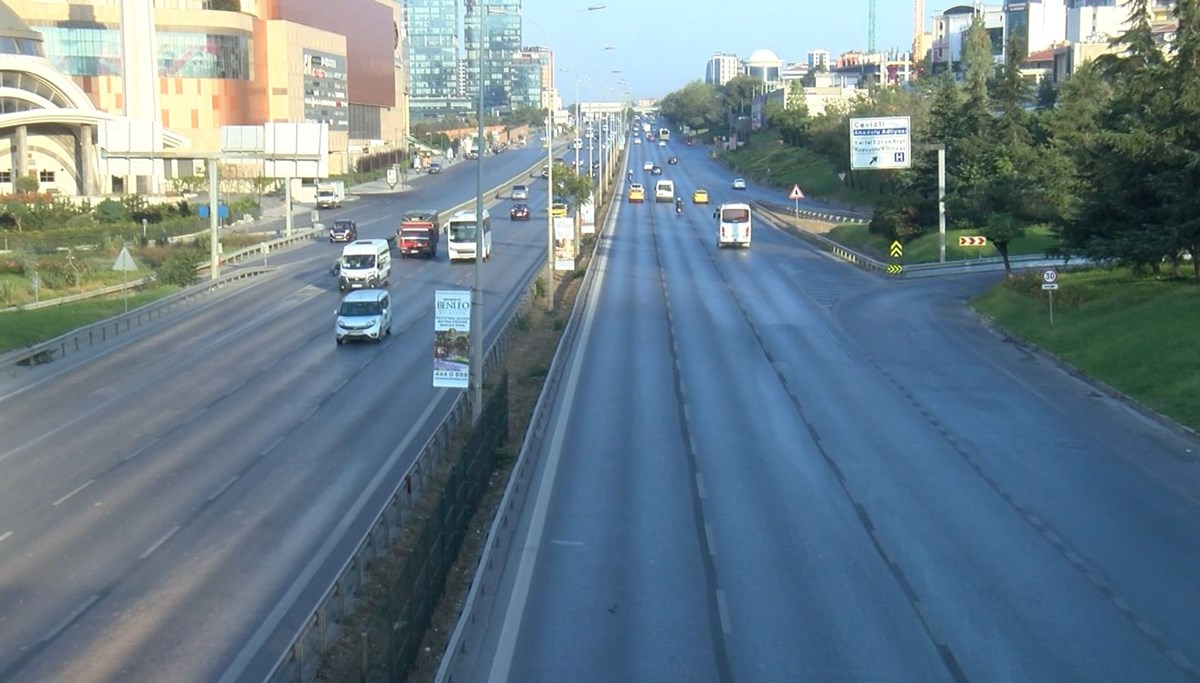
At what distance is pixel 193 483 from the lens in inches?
815

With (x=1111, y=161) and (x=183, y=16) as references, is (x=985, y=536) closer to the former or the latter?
(x=1111, y=161)

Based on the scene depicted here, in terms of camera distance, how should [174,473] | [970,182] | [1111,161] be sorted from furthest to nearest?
[970,182], [1111,161], [174,473]

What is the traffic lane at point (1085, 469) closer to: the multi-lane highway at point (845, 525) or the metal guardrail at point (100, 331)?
the multi-lane highway at point (845, 525)

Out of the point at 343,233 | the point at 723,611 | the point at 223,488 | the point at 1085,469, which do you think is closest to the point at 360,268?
the point at 343,233

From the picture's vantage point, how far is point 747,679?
495 inches

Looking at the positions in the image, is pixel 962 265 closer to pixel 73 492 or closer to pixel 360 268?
pixel 360 268

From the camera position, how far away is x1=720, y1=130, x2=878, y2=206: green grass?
318ft

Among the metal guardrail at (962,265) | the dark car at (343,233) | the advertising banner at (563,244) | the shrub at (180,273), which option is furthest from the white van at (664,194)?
the advertising banner at (563,244)

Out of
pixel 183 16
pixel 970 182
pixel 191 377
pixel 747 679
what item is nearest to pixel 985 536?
pixel 747 679

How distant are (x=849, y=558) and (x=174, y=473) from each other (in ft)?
35.9

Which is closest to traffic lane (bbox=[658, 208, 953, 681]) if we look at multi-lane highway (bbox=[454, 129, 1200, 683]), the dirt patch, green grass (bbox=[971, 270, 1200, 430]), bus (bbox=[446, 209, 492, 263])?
multi-lane highway (bbox=[454, 129, 1200, 683])

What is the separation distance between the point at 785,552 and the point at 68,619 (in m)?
8.40

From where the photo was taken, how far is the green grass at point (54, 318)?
3606 cm

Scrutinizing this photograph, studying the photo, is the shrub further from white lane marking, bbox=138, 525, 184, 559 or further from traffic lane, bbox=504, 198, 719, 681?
white lane marking, bbox=138, 525, 184, 559
